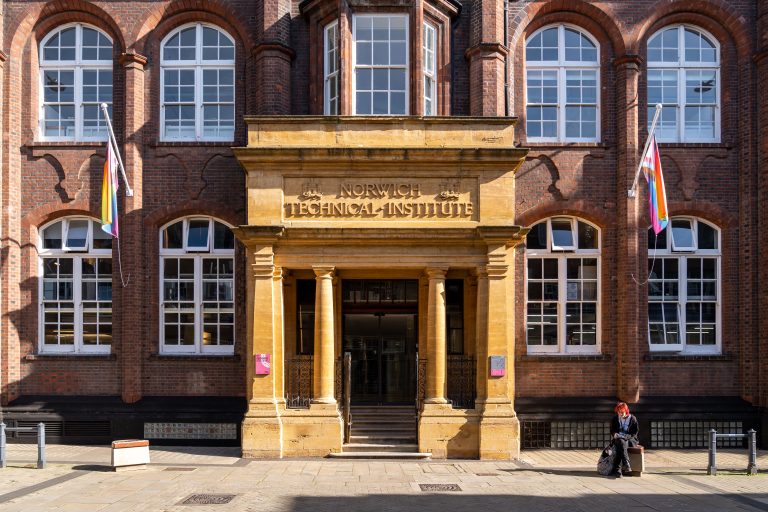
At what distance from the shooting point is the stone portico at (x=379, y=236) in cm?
1442

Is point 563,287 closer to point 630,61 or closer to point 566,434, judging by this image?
point 566,434

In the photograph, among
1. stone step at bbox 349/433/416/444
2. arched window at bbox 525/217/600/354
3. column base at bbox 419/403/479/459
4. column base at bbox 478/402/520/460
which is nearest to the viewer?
column base at bbox 478/402/520/460

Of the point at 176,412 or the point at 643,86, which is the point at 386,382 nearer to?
the point at 176,412

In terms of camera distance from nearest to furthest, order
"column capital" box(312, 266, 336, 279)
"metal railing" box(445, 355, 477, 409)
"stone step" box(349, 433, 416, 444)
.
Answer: "column capital" box(312, 266, 336, 279) < "stone step" box(349, 433, 416, 444) < "metal railing" box(445, 355, 477, 409)

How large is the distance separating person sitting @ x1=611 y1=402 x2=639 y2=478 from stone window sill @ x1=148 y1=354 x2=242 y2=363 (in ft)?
27.7

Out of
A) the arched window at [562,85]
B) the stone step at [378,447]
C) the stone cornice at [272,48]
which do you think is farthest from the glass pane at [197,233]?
the arched window at [562,85]

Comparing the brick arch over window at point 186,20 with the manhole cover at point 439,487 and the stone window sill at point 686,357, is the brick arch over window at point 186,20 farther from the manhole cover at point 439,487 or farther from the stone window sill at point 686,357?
the stone window sill at point 686,357

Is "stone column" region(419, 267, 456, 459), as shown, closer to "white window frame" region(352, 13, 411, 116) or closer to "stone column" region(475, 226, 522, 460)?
"stone column" region(475, 226, 522, 460)

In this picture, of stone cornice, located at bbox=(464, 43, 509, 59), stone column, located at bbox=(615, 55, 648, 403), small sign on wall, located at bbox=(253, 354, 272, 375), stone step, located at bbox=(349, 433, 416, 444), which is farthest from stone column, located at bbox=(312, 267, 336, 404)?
stone column, located at bbox=(615, 55, 648, 403)

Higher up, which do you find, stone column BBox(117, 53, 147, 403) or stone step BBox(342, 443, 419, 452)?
stone column BBox(117, 53, 147, 403)

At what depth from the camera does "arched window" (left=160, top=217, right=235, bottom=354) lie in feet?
55.3

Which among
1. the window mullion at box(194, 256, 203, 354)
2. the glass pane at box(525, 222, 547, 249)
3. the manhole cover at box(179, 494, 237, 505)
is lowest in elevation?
the manhole cover at box(179, 494, 237, 505)

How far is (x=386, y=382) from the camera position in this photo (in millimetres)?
17203

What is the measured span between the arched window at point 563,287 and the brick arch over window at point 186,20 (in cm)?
850
